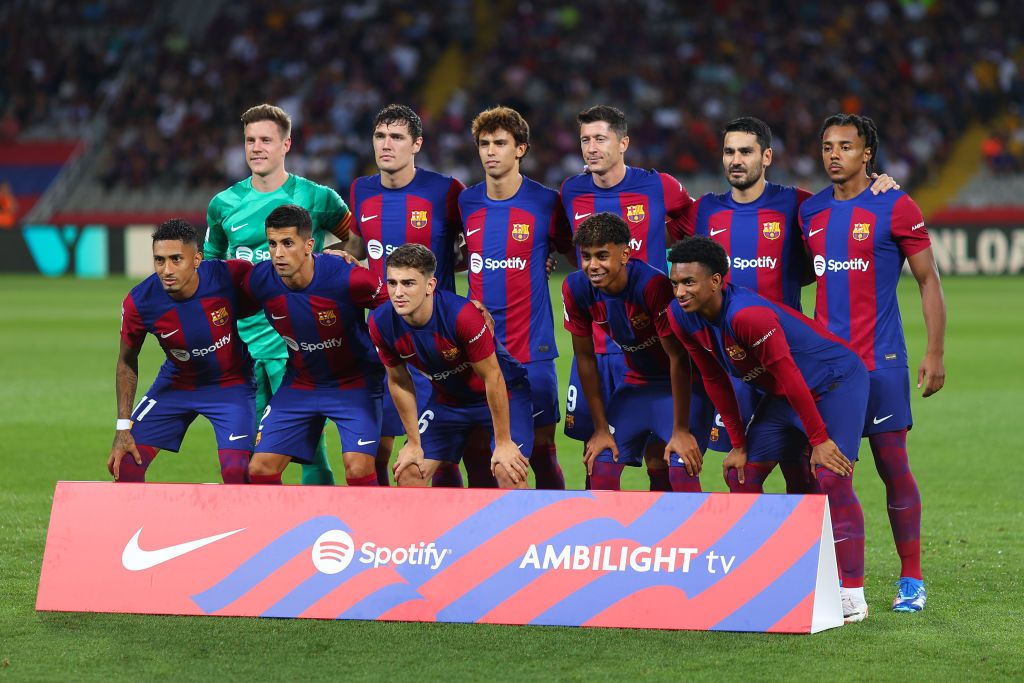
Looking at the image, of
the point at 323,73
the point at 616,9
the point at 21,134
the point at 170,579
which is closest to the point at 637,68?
the point at 616,9

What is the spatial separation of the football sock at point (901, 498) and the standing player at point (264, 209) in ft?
10.0

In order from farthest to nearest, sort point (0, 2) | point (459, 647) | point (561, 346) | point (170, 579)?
point (0, 2) < point (561, 346) < point (170, 579) < point (459, 647)

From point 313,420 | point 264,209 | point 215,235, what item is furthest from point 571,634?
point 215,235

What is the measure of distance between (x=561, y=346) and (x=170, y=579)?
11.3 meters

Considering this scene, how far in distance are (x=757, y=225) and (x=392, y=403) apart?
6.86ft

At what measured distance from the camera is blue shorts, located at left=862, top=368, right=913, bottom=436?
5.91 meters

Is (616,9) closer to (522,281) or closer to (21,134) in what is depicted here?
(21,134)

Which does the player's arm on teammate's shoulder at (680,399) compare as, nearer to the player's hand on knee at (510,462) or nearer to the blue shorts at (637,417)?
the blue shorts at (637,417)

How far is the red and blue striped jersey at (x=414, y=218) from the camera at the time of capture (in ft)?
23.3

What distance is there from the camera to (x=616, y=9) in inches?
1257

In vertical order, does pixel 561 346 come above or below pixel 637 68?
below

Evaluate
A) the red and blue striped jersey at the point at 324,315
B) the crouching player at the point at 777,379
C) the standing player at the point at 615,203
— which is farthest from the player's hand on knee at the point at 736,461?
the red and blue striped jersey at the point at 324,315

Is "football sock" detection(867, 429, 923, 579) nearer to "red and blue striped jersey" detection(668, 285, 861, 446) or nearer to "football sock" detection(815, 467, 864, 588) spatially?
"football sock" detection(815, 467, 864, 588)

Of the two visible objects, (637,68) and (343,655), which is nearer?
(343,655)
